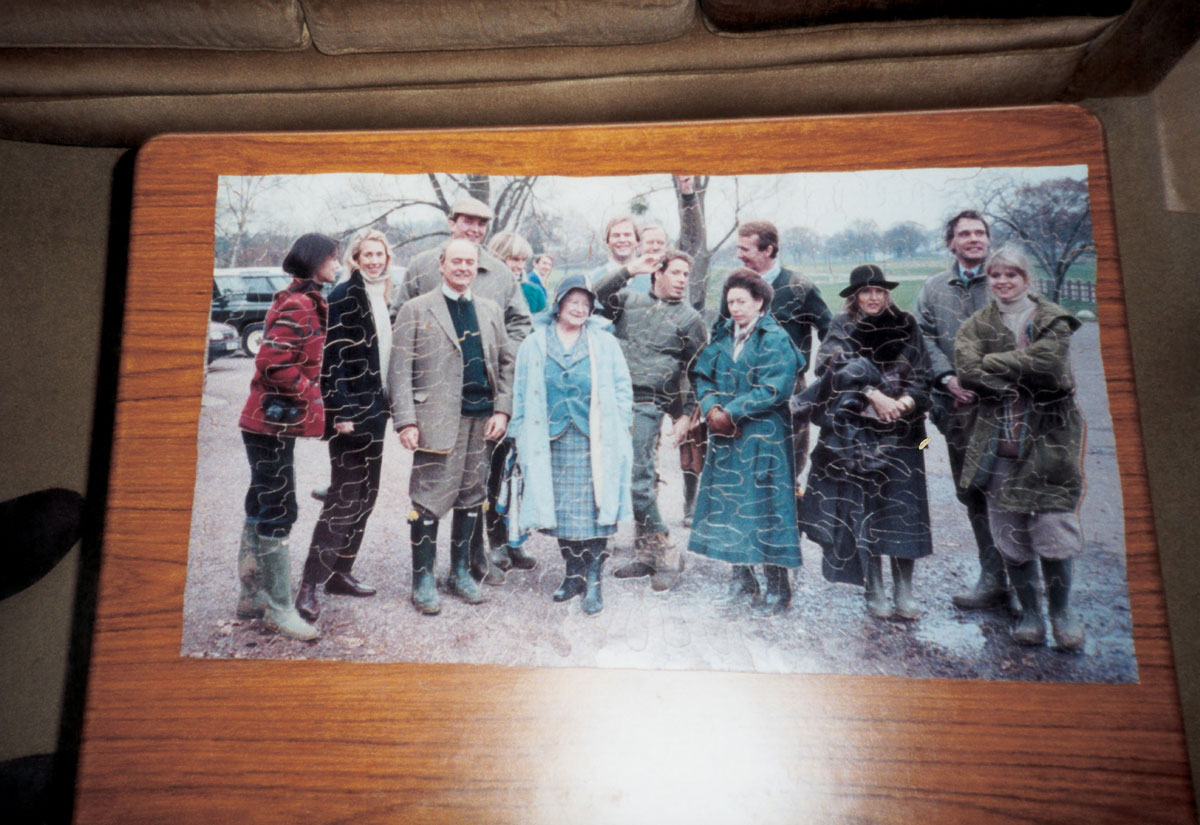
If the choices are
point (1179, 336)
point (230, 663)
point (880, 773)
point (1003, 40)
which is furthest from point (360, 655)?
point (1179, 336)

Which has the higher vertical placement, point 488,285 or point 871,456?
point 488,285

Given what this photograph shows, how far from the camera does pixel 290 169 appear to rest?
1.12 meters

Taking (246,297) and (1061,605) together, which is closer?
(1061,605)

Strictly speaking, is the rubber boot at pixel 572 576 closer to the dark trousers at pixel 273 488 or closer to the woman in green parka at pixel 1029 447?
the dark trousers at pixel 273 488

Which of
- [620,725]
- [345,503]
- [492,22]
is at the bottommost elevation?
[620,725]

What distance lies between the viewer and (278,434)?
104 cm

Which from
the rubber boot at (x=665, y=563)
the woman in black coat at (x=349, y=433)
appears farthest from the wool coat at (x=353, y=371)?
the rubber boot at (x=665, y=563)

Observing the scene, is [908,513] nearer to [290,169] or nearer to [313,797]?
[313,797]

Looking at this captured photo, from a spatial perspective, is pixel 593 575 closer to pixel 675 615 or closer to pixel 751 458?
pixel 675 615

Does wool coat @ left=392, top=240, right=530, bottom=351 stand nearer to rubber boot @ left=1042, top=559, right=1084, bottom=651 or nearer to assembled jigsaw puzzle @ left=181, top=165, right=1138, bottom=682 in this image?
assembled jigsaw puzzle @ left=181, top=165, right=1138, bottom=682

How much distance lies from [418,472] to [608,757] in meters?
0.49

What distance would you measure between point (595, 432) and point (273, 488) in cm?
50

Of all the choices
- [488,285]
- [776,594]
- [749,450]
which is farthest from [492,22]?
[776,594]

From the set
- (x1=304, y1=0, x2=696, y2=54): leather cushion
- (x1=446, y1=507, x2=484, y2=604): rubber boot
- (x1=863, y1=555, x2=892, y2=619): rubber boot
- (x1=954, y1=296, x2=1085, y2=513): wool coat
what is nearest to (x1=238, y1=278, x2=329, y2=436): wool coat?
(x1=446, y1=507, x2=484, y2=604): rubber boot
